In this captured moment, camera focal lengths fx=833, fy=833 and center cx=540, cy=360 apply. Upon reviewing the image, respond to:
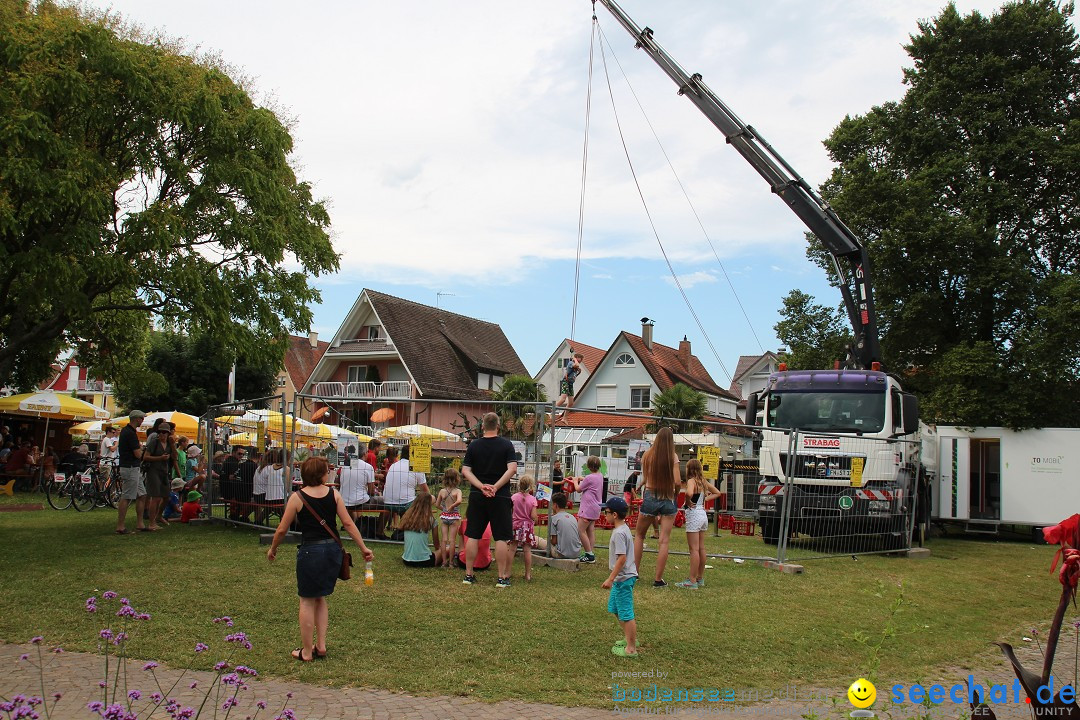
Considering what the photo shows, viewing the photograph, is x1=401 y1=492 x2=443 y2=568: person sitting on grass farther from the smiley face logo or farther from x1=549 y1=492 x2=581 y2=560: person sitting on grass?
the smiley face logo

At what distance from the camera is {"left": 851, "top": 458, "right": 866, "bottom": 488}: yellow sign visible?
1320 cm

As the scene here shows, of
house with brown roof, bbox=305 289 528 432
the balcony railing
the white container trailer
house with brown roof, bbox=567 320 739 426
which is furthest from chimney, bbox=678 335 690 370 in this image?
the white container trailer

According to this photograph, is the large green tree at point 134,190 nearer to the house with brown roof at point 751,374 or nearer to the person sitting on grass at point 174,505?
the person sitting on grass at point 174,505

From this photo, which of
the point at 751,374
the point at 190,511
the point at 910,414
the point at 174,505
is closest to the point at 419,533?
the point at 190,511

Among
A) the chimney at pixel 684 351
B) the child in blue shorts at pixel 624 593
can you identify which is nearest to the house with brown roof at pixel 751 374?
the chimney at pixel 684 351

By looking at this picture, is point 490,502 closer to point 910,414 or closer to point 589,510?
point 589,510

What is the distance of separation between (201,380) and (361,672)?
135 ft

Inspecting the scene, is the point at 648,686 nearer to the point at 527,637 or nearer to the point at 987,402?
the point at 527,637

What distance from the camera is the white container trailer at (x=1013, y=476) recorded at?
→ 18.7m

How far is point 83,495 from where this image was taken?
18422 millimetres

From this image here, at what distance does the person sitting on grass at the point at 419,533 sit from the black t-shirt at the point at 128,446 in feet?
17.4

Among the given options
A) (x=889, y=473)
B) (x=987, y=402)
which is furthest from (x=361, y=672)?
(x=987, y=402)

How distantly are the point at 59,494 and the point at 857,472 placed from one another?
16544mm

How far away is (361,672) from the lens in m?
5.96
